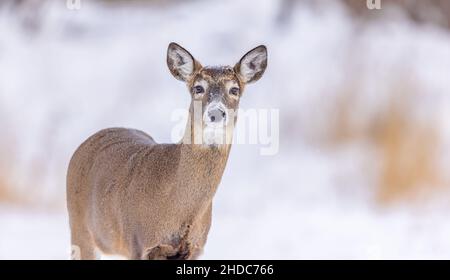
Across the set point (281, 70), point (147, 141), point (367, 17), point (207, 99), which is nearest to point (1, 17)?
point (281, 70)

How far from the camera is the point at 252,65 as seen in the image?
4.45 m

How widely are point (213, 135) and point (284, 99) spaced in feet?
14.0

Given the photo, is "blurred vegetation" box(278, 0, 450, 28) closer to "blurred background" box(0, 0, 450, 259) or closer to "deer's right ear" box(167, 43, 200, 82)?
"blurred background" box(0, 0, 450, 259)

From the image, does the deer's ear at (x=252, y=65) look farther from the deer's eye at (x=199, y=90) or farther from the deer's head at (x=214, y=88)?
the deer's eye at (x=199, y=90)

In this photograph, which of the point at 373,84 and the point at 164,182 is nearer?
the point at 164,182

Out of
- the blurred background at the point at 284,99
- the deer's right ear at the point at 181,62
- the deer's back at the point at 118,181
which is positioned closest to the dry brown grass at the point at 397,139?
the blurred background at the point at 284,99

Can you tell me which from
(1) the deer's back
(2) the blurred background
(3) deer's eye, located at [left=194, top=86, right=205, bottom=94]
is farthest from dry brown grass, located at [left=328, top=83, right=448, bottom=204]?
(3) deer's eye, located at [left=194, top=86, right=205, bottom=94]

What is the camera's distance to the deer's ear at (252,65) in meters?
4.40

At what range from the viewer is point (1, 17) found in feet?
28.4

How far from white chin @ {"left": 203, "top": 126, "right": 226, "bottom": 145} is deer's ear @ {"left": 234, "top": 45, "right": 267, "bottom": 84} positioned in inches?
12.9

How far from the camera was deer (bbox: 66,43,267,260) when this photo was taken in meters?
4.19

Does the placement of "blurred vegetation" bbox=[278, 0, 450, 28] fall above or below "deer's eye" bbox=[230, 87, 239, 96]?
above
